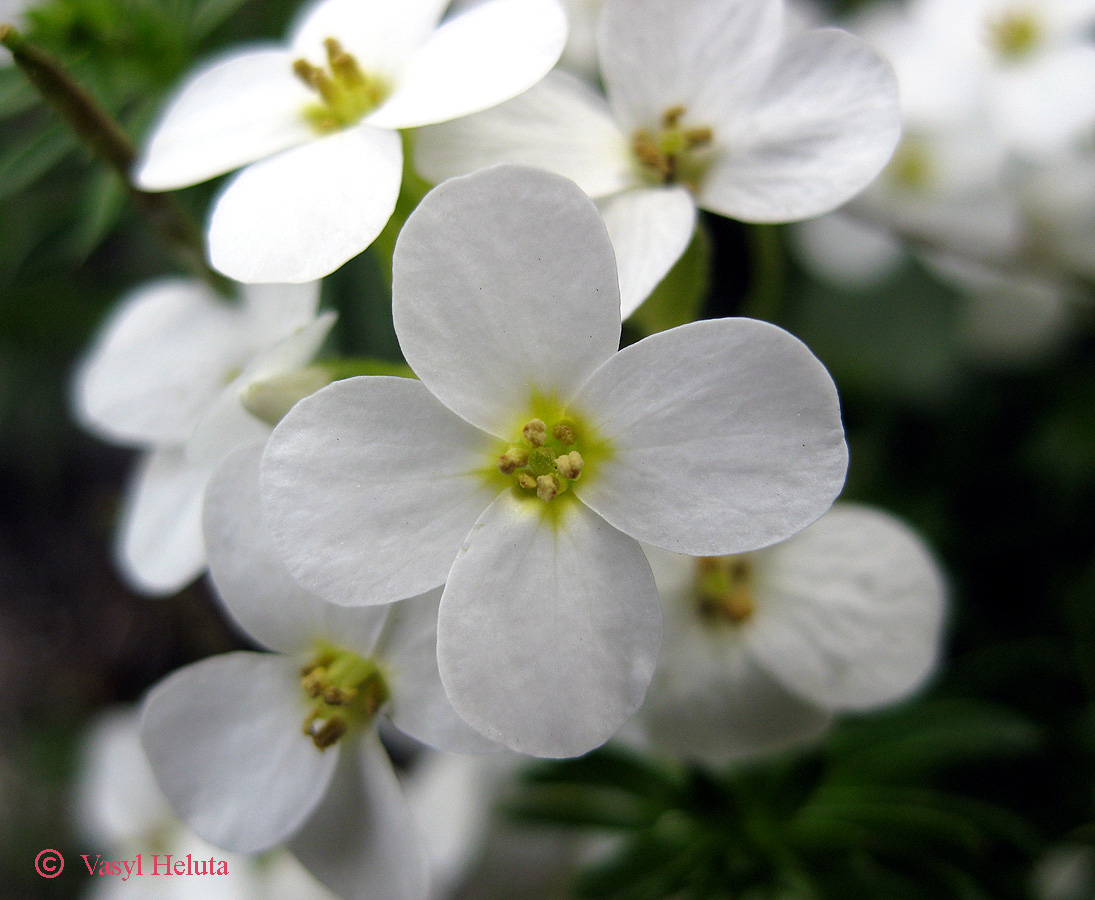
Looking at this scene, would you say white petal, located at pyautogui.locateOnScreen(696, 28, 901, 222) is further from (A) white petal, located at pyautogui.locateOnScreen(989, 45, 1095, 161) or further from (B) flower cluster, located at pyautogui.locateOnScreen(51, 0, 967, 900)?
(A) white petal, located at pyautogui.locateOnScreen(989, 45, 1095, 161)

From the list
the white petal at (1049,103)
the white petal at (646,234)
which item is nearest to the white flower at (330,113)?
the white petal at (646,234)

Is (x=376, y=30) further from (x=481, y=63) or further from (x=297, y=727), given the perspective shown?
(x=297, y=727)

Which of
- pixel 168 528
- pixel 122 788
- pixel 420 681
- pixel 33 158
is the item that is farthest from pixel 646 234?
pixel 122 788

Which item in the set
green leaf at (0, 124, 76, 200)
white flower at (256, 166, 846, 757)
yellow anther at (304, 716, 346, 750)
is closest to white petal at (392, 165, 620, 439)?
white flower at (256, 166, 846, 757)

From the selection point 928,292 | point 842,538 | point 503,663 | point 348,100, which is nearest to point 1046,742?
point 842,538

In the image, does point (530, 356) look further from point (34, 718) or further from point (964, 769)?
point (34, 718)
